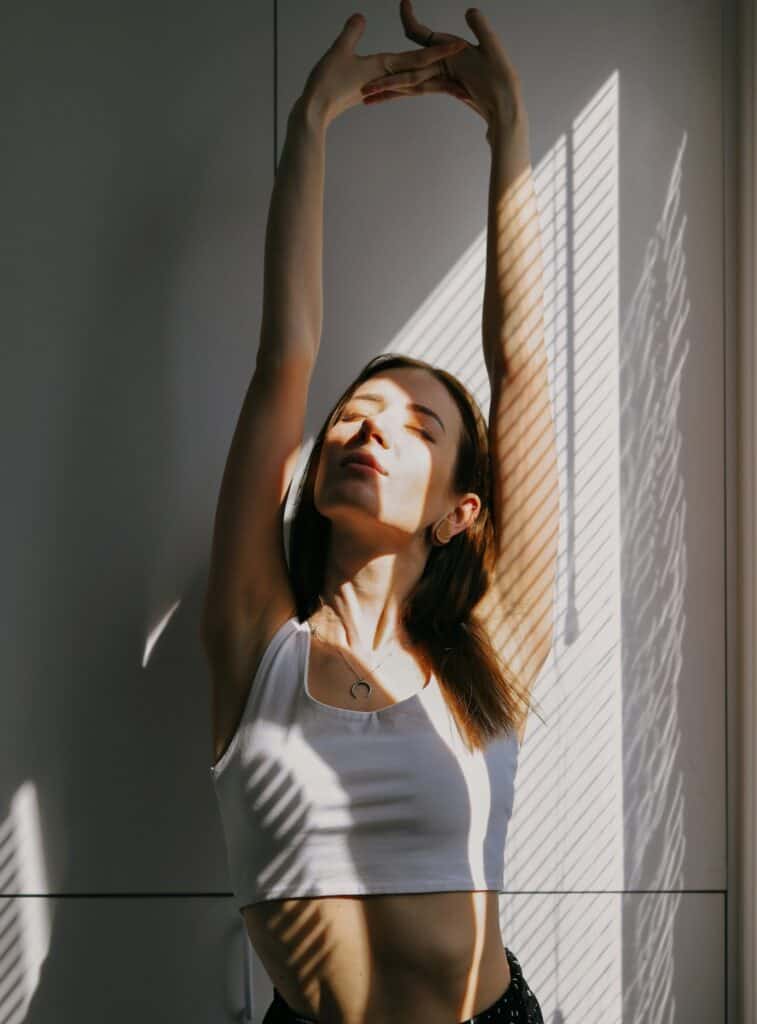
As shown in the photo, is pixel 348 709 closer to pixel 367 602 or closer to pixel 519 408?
pixel 367 602

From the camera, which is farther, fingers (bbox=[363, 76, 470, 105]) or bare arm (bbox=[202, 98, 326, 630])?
fingers (bbox=[363, 76, 470, 105])

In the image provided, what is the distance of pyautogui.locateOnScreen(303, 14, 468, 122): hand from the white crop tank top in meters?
0.66

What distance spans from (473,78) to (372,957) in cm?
103

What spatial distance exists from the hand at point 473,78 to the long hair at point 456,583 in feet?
1.05

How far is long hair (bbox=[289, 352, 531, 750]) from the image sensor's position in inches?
50.9

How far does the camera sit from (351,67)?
1.34m

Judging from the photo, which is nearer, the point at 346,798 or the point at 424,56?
the point at 346,798

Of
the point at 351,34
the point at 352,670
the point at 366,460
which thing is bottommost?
the point at 352,670

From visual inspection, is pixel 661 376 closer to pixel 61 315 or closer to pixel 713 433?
pixel 713 433

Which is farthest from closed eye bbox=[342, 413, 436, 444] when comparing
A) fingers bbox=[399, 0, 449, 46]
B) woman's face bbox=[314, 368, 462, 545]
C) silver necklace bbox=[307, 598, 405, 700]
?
fingers bbox=[399, 0, 449, 46]

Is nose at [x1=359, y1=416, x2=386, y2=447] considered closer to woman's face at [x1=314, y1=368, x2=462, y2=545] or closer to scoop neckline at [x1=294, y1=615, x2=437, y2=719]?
woman's face at [x1=314, y1=368, x2=462, y2=545]

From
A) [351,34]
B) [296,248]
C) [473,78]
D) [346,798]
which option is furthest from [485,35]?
[346,798]

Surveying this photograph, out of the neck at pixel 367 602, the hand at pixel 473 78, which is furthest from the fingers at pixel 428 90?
the neck at pixel 367 602

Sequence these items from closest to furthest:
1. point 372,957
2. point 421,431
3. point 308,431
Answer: point 372,957 → point 421,431 → point 308,431
